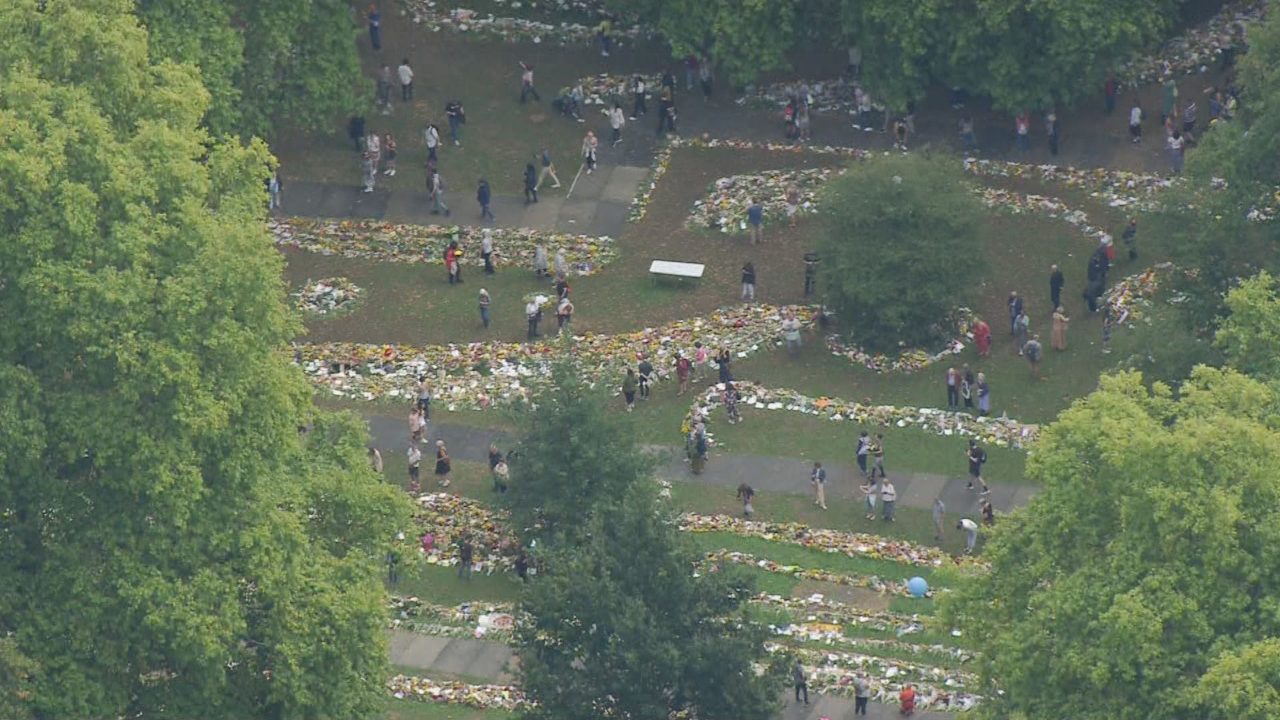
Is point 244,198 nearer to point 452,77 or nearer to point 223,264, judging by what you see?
point 223,264

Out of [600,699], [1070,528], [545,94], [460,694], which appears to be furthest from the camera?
[545,94]

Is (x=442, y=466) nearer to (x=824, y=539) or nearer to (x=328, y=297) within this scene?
(x=824, y=539)

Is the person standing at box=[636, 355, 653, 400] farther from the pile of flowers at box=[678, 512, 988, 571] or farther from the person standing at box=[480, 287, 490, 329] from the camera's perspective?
the pile of flowers at box=[678, 512, 988, 571]

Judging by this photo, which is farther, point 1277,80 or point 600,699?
point 1277,80

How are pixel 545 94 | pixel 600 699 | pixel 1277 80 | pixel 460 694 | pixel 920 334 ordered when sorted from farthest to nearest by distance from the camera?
pixel 545 94 < pixel 920 334 < pixel 1277 80 < pixel 460 694 < pixel 600 699

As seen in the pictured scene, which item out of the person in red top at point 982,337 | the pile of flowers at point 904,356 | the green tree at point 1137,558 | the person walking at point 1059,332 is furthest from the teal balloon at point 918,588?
the person walking at point 1059,332

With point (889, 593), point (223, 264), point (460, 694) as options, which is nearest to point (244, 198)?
point (223, 264)

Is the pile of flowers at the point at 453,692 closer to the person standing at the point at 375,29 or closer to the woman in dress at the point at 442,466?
the woman in dress at the point at 442,466

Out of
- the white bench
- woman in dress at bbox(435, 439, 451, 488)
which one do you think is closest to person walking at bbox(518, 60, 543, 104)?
the white bench
